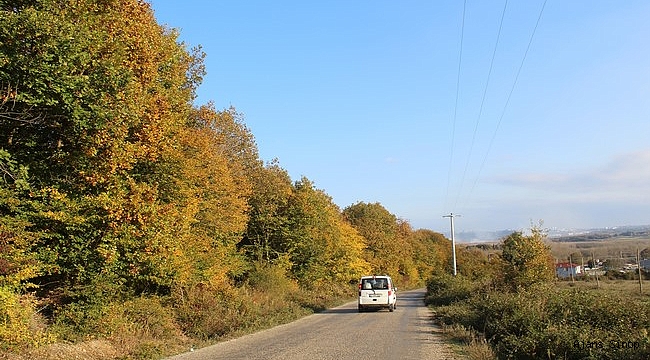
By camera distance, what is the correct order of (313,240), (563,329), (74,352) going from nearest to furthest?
(563,329) → (74,352) → (313,240)

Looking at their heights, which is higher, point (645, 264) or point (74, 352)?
point (74, 352)

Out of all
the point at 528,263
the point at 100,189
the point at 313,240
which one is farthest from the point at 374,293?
the point at 100,189

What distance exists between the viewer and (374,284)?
3089cm

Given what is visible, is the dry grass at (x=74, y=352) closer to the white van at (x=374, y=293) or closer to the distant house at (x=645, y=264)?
the white van at (x=374, y=293)

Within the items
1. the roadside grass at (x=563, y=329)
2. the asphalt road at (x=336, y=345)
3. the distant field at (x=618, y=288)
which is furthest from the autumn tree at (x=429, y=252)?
the roadside grass at (x=563, y=329)

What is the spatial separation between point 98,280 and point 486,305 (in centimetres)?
1378

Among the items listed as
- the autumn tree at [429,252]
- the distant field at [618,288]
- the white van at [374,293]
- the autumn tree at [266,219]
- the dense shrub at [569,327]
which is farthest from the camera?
the autumn tree at [429,252]

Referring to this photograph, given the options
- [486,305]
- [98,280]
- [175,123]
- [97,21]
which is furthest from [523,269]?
[97,21]

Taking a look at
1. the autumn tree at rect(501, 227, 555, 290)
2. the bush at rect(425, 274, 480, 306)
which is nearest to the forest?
the autumn tree at rect(501, 227, 555, 290)

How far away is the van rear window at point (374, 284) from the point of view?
3078 cm

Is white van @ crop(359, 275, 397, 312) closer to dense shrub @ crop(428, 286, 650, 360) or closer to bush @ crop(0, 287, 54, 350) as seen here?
dense shrub @ crop(428, 286, 650, 360)

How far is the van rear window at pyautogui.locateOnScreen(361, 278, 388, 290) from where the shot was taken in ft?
101

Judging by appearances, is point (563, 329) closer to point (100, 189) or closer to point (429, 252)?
point (100, 189)

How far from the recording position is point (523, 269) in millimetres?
25469
